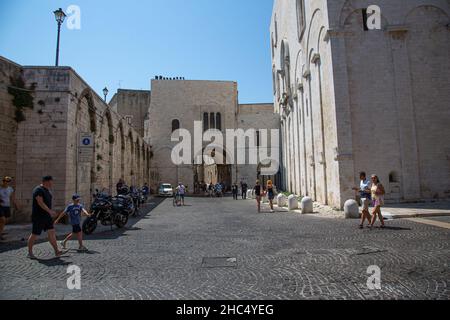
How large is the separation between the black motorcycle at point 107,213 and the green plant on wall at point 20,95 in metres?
4.48

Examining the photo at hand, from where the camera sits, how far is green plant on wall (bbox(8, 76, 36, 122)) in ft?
34.6

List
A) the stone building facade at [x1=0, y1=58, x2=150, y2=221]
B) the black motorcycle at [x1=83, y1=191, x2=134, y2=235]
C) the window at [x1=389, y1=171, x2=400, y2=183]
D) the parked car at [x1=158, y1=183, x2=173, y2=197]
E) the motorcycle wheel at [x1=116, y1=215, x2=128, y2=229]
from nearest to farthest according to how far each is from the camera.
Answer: the black motorcycle at [x1=83, y1=191, x2=134, y2=235]
the motorcycle wheel at [x1=116, y1=215, x2=128, y2=229]
the stone building facade at [x1=0, y1=58, x2=150, y2=221]
the window at [x1=389, y1=171, x2=400, y2=183]
the parked car at [x1=158, y1=183, x2=173, y2=197]

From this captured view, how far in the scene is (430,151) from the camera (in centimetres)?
1333

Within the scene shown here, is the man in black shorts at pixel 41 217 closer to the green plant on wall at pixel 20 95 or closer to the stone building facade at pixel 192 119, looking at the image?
the green plant on wall at pixel 20 95

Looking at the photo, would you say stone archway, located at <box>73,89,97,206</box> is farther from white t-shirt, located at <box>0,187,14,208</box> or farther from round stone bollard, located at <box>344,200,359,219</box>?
round stone bollard, located at <box>344,200,359,219</box>

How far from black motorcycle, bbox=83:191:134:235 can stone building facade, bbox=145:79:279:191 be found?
2320cm

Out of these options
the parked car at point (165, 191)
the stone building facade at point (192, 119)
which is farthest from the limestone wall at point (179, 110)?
the parked car at point (165, 191)

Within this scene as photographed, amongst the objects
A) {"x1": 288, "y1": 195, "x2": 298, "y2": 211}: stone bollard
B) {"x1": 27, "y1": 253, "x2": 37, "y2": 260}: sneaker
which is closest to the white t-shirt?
{"x1": 27, "y1": 253, "x2": 37, "y2": 260}: sneaker

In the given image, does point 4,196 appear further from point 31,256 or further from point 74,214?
point 31,256

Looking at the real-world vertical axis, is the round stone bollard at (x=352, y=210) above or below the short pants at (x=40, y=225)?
below

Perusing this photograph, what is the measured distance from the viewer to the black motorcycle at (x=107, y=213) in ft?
28.0

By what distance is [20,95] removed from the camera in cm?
1059
